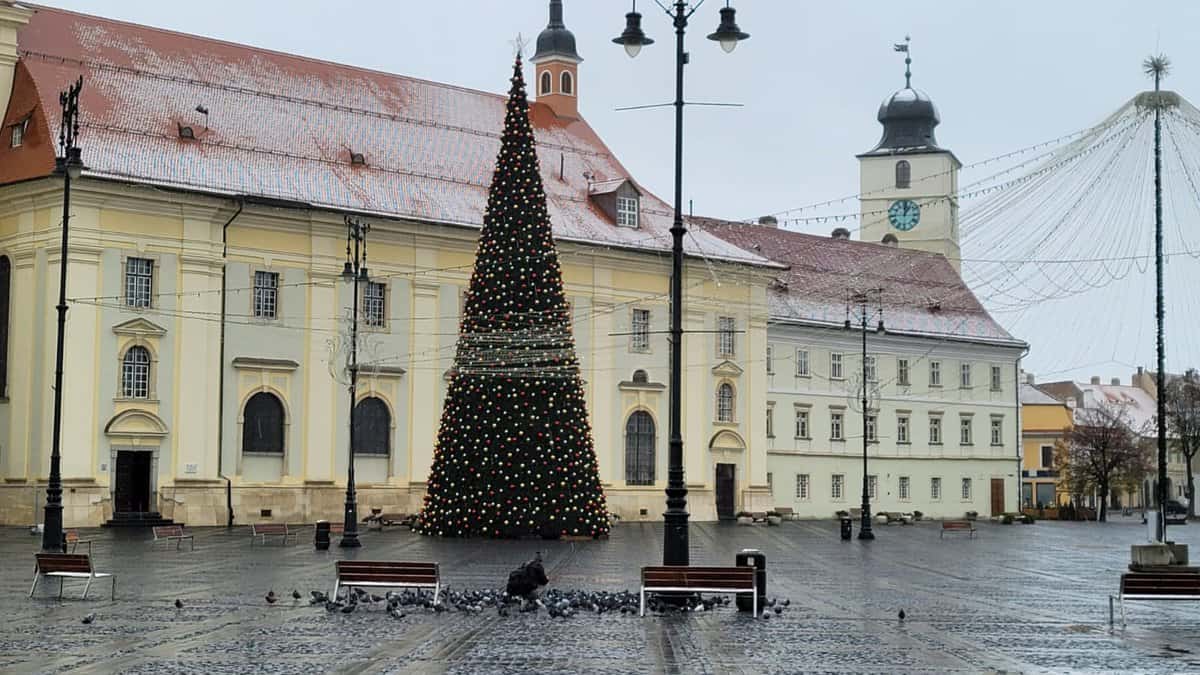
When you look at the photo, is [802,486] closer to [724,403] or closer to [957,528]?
[724,403]

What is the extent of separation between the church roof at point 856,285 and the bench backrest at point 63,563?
50366 mm

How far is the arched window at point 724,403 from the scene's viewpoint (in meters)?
67.9

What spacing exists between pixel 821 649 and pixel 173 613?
347 inches

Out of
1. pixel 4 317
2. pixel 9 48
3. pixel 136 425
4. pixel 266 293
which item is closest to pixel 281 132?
pixel 266 293

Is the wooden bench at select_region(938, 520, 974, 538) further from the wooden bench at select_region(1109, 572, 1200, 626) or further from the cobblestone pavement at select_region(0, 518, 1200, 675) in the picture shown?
the wooden bench at select_region(1109, 572, 1200, 626)

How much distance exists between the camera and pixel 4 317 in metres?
53.0

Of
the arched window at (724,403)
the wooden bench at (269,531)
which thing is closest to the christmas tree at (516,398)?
the wooden bench at (269,531)

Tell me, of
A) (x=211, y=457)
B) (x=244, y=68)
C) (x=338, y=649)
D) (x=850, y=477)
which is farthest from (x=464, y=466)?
(x=850, y=477)

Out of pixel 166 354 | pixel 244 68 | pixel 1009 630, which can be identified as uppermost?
pixel 244 68

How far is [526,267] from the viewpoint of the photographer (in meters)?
45.2

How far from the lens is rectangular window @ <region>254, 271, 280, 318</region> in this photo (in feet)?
183

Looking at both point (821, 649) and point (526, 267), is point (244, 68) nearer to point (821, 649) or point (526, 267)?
point (526, 267)

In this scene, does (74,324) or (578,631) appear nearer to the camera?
(578,631)

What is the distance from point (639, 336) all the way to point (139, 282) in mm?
20574
